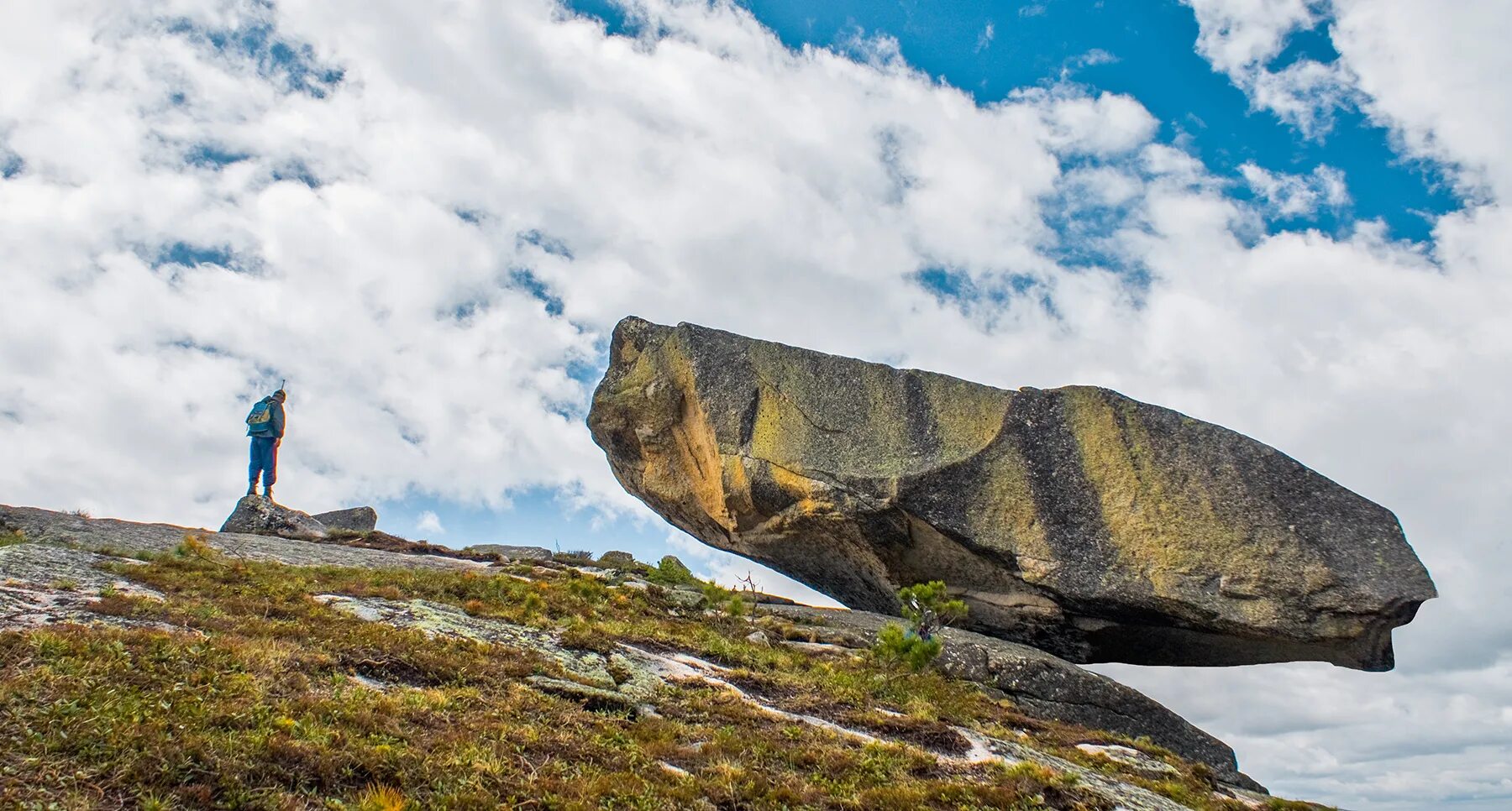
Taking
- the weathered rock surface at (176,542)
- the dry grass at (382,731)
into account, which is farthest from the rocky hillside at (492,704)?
the weathered rock surface at (176,542)

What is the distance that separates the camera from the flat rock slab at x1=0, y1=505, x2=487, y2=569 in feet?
76.8

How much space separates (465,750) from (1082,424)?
20299 mm

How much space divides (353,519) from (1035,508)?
27687 millimetres

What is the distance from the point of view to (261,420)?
1346 inches

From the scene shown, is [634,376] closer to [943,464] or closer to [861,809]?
[943,464]

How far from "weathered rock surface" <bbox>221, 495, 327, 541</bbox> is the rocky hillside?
6.37m

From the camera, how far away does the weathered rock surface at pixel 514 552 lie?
31.4 metres

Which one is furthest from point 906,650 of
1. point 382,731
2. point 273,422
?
point 273,422

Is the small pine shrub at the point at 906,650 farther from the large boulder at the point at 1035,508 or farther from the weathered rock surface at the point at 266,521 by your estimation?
the weathered rock surface at the point at 266,521

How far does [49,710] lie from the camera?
29.1 feet

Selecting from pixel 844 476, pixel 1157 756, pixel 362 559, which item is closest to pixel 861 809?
pixel 1157 756

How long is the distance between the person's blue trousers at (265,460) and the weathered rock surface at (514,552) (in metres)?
7.32

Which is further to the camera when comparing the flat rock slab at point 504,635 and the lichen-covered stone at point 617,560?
the lichen-covered stone at point 617,560

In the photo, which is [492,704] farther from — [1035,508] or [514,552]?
[514,552]
